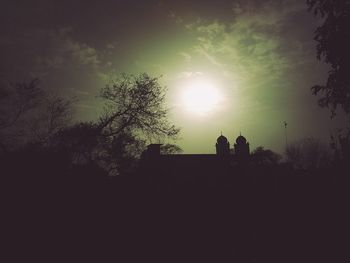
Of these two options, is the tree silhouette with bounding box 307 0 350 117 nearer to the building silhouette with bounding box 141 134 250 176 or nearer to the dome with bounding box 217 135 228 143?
the building silhouette with bounding box 141 134 250 176

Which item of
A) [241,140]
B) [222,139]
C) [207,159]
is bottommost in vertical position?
[207,159]

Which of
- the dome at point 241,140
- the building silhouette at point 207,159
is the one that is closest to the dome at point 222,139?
the building silhouette at point 207,159

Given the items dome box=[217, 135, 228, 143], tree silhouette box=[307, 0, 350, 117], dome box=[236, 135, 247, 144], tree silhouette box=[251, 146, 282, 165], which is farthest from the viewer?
tree silhouette box=[251, 146, 282, 165]

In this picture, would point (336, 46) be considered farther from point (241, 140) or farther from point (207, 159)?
point (241, 140)

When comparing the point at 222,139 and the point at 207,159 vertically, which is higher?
the point at 222,139

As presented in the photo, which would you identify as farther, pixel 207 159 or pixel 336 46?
pixel 207 159

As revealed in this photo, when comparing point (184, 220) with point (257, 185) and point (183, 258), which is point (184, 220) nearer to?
point (183, 258)

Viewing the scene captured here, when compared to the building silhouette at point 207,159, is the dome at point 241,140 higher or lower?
higher

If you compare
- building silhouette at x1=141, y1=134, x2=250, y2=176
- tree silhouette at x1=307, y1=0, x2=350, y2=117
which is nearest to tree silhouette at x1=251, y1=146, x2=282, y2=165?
building silhouette at x1=141, y1=134, x2=250, y2=176

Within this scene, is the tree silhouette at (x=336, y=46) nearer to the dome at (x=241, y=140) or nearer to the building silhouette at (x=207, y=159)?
the building silhouette at (x=207, y=159)

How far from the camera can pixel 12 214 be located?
37.4 feet

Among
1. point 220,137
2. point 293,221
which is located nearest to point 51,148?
point 293,221

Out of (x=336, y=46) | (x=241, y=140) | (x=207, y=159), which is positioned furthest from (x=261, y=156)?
(x=336, y=46)

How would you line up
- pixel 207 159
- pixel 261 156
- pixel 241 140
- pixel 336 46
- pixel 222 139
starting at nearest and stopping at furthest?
pixel 336 46
pixel 207 159
pixel 241 140
pixel 222 139
pixel 261 156
